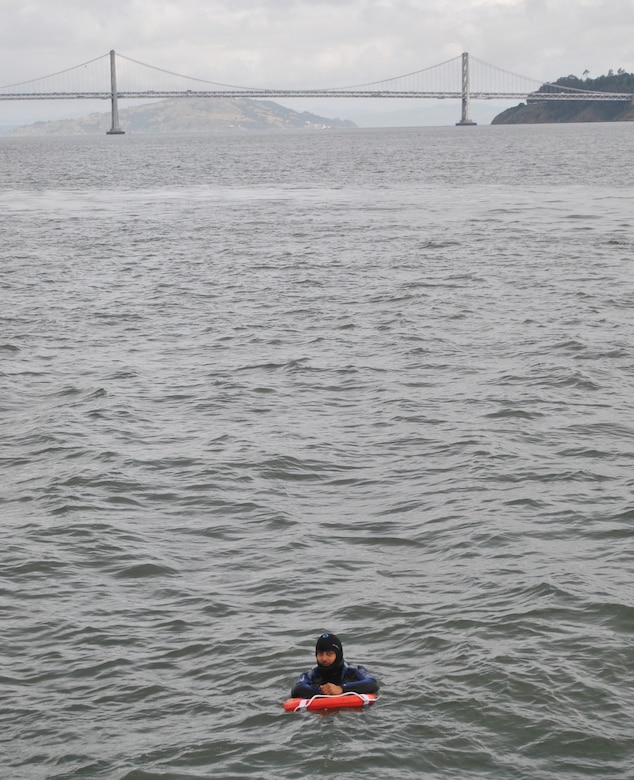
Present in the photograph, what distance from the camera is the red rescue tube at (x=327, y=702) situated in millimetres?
10164

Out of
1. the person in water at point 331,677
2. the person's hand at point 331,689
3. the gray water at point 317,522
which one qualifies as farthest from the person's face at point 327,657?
the gray water at point 317,522

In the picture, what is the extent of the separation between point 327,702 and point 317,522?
502cm

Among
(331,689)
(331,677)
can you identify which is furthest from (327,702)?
(331,677)

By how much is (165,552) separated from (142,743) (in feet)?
14.4

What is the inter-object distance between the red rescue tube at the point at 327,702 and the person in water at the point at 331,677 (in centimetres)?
10

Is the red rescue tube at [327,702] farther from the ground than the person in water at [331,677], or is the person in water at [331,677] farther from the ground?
the person in water at [331,677]

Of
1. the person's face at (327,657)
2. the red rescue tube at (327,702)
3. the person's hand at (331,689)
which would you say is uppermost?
the person's face at (327,657)

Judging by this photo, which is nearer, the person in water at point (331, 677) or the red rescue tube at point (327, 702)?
the red rescue tube at point (327, 702)

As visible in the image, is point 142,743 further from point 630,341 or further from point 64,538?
point 630,341

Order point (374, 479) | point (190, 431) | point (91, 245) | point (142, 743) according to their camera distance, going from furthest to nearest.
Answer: point (91, 245) < point (190, 431) < point (374, 479) < point (142, 743)

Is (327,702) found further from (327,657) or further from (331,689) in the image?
(327,657)

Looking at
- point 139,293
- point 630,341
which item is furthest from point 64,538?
point 139,293

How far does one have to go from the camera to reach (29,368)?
24188 mm

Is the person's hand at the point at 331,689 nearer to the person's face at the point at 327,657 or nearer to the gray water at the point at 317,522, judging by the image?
the person's face at the point at 327,657
